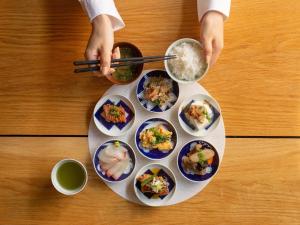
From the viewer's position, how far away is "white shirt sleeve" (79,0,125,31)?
6.06 ft

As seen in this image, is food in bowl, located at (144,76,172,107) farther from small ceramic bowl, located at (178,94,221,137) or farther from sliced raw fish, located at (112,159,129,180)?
sliced raw fish, located at (112,159,129,180)

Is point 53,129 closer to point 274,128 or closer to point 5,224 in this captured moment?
point 5,224

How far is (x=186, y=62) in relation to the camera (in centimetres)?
188

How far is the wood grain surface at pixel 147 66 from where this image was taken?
197 centimetres

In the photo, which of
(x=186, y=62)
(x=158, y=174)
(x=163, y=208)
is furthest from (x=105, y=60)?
(x=163, y=208)

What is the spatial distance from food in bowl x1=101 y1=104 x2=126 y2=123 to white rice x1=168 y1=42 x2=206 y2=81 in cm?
32

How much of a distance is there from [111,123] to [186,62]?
0.46m

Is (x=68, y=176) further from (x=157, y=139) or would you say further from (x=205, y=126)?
(x=205, y=126)

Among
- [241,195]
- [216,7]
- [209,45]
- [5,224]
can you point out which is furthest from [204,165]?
[5,224]

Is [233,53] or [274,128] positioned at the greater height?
[233,53]

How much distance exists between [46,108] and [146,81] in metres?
0.51

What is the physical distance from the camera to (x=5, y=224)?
1.96 meters

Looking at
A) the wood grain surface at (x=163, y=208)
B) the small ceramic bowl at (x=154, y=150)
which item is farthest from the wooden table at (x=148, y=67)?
the small ceramic bowl at (x=154, y=150)

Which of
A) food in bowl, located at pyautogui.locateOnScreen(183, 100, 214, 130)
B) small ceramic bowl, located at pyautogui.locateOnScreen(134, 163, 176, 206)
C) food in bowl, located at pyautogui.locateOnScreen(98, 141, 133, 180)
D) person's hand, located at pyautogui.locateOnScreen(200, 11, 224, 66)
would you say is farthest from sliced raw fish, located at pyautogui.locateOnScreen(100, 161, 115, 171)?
person's hand, located at pyautogui.locateOnScreen(200, 11, 224, 66)
